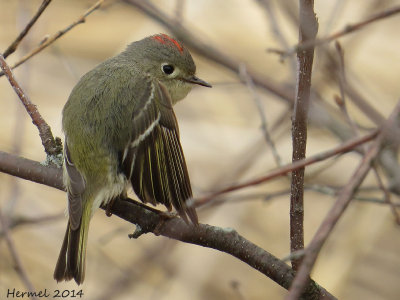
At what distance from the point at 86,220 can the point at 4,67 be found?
22.7 inches

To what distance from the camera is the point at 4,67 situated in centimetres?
199

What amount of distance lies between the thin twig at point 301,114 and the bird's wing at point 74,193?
729mm

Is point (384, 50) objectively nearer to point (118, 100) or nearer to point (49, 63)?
point (49, 63)

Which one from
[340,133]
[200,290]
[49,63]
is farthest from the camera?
[49,63]

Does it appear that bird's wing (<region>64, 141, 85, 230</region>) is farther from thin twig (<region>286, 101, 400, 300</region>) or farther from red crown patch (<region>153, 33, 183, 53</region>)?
thin twig (<region>286, 101, 400, 300</region>)

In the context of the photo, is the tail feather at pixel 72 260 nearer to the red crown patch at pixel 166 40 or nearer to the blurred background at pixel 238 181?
the red crown patch at pixel 166 40

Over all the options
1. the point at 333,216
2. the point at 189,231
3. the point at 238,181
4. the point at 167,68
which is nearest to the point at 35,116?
the point at 189,231

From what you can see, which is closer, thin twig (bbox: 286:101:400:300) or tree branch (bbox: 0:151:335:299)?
thin twig (bbox: 286:101:400:300)

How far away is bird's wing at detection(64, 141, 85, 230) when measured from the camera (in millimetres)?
2242

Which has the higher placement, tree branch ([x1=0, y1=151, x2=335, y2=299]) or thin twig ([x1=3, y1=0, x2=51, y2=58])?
thin twig ([x1=3, y1=0, x2=51, y2=58])

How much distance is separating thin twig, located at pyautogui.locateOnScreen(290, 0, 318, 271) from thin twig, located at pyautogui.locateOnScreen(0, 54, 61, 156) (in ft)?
2.61

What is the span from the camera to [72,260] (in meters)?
2.20

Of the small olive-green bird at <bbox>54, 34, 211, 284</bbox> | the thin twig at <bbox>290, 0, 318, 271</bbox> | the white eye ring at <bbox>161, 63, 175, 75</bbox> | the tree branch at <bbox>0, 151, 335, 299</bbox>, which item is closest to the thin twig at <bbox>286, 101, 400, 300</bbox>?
the thin twig at <bbox>290, 0, 318, 271</bbox>

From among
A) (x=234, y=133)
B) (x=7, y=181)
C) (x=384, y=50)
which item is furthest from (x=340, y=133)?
(x=7, y=181)
